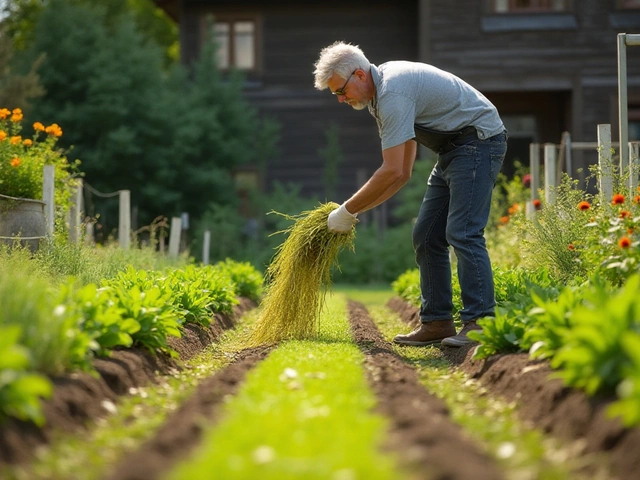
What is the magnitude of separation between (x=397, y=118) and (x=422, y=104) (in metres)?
0.29

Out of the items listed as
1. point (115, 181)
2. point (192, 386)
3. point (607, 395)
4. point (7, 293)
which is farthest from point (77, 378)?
point (115, 181)

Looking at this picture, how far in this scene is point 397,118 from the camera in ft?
19.8

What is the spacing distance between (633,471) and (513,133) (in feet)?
55.2

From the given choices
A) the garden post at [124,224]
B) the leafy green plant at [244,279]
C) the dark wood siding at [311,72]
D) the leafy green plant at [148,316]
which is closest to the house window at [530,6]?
the dark wood siding at [311,72]

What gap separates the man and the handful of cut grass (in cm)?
42

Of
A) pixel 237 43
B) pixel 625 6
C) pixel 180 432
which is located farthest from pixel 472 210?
pixel 237 43

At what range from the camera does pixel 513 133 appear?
19422 mm

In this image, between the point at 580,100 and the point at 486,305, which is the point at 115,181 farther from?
the point at 486,305

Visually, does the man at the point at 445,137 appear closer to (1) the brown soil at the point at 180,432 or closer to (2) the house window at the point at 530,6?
(1) the brown soil at the point at 180,432

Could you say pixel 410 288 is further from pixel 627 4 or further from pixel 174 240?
pixel 627 4

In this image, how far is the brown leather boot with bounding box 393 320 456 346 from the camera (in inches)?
267

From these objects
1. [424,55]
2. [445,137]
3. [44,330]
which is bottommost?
[44,330]

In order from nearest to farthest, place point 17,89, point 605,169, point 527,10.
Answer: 1. point 605,169
2. point 17,89
3. point 527,10

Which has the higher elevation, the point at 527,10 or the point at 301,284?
the point at 527,10
